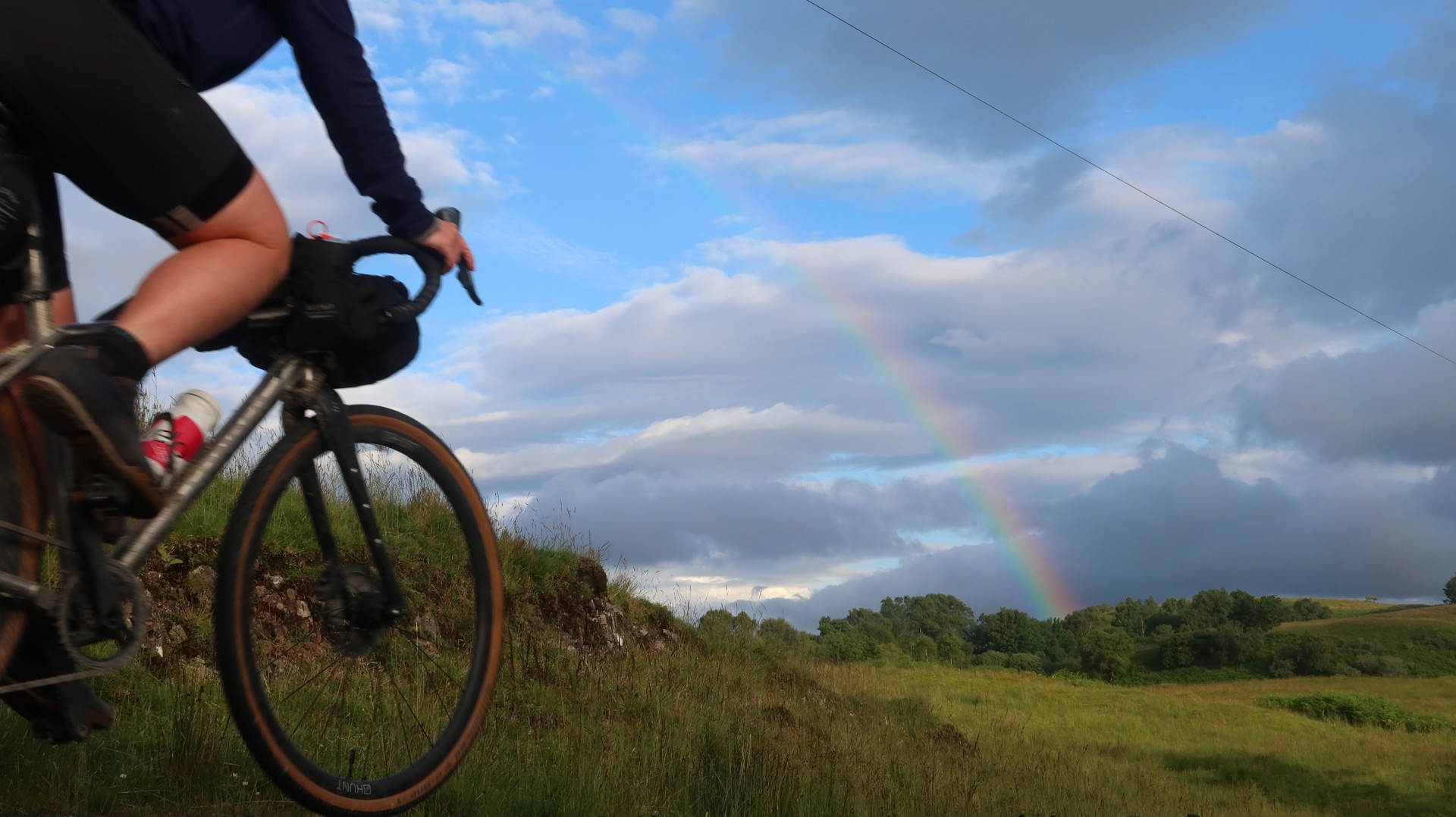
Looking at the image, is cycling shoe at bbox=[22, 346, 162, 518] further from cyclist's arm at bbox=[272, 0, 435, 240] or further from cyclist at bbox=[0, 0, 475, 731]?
cyclist's arm at bbox=[272, 0, 435, 240]

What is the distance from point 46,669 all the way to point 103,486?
1.20 feet

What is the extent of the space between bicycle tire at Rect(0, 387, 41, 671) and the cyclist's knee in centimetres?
44

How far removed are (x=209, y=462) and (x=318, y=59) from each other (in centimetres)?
86

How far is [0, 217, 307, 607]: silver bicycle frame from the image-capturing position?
1.70m

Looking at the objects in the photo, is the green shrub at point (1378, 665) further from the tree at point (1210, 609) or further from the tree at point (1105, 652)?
the tree at point (1105, 652)

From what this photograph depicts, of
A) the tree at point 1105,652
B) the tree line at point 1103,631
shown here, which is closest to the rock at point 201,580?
the tree line at point 1103,631

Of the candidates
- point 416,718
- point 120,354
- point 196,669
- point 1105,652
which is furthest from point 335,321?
point 1105,652

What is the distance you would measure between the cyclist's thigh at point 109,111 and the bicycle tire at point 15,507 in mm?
428

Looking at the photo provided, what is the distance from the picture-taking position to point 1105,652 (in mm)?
64750

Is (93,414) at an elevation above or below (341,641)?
above

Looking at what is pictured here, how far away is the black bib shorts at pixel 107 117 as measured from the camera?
168 centimetres

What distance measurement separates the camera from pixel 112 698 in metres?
4.16

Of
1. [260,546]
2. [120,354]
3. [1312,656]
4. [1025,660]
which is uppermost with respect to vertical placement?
[120,354]

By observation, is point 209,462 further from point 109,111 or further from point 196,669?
point 196,669
